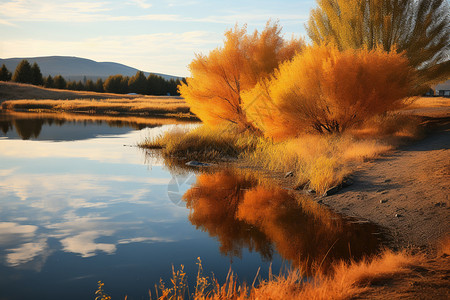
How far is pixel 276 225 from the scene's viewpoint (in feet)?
28.0

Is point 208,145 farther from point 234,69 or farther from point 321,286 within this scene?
point 321,286

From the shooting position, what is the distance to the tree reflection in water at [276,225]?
7059mm

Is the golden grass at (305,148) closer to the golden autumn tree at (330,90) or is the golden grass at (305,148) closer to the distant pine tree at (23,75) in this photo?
the golden autumn tree at (330,90)

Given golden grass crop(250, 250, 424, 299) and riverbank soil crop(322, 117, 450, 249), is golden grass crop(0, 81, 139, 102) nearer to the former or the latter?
riverbank soil crop(322, 117, 450, 249)

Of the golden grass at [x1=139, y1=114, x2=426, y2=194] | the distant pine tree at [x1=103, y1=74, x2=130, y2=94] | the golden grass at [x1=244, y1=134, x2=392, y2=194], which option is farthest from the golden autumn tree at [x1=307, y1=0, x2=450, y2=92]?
the distant pine tree at [x1=103, y1=74, x2=130, y2=94]

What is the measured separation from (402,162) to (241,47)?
1063 cm

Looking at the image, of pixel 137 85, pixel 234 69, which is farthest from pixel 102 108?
pixel 137 85

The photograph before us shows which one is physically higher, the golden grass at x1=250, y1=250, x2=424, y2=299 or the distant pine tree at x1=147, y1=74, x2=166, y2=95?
the distant pine tree at x1=147, y1=74, x2=166, y2=95

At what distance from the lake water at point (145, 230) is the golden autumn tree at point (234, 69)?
6306 mm

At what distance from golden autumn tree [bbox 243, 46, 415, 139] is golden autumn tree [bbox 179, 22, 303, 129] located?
3430 millimetres

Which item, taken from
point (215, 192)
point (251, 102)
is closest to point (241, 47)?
point (251, 102)

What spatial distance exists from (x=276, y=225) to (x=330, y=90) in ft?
25.0

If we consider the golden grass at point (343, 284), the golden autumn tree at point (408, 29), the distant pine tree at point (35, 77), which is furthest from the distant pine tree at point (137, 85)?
the golden grass at point (343, 284)

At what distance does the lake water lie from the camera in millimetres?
6258
